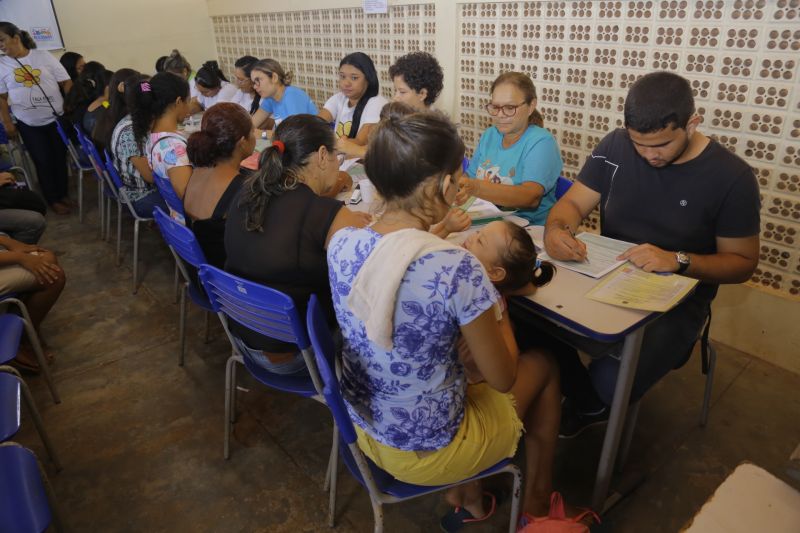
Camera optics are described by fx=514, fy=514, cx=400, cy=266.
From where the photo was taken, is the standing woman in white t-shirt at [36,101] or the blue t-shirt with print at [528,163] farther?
the standing woman in white t-shirt at [36,101]

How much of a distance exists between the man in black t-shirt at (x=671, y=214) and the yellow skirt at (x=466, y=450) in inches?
19.5

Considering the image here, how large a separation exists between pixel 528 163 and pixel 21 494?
1.99 m

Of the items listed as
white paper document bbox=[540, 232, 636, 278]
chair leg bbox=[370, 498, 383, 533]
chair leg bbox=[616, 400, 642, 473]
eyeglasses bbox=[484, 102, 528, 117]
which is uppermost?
eyeglasses bbox=[484, 102, 528, 117]

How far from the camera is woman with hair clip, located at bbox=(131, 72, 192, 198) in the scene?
102 inches

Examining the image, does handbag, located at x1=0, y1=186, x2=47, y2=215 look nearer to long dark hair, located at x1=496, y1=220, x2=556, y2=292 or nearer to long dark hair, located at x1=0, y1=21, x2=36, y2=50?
long dark hair, located at x1=0, y1=21, x2=36, y2=50

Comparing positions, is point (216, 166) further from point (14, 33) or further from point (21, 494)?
point (14, 33)

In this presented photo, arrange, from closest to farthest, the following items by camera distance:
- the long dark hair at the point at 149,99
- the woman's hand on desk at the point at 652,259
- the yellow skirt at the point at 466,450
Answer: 1. the yellow skirt at the point at 466,450
2. the woman's hand on desk at the point at 652,259
3. the long dark hair at the point at 149,99

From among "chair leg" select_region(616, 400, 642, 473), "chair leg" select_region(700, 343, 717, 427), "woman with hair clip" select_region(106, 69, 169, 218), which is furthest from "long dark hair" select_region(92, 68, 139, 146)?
"chair leg" select_region(700, 343, 717, 427)

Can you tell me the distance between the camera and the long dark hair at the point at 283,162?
1591mm

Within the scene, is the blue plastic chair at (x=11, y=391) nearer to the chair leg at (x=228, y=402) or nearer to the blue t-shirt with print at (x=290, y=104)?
the chair leg at (x=228, y=402)

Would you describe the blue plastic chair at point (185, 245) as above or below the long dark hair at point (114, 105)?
below

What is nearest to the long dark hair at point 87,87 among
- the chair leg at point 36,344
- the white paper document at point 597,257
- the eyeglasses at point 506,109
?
the chair leg at point 36,344

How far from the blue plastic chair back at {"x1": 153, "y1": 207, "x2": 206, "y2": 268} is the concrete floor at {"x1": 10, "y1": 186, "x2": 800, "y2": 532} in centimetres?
75

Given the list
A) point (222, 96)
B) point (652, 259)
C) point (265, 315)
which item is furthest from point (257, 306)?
point (222, 96)
